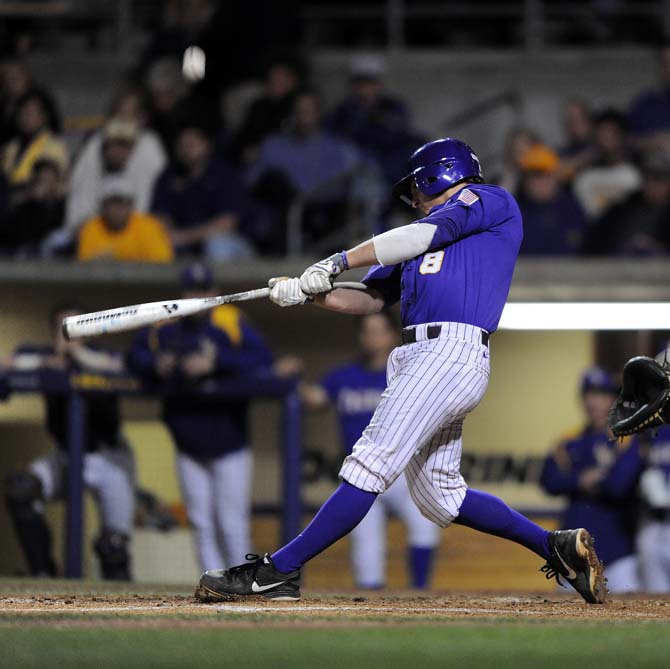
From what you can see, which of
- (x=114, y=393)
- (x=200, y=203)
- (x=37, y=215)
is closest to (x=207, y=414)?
(x=114, y=393)

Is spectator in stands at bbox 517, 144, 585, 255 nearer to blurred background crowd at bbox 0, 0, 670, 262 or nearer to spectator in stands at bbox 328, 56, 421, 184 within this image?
blurred background crowd at bbox 0, 0, 670, 262

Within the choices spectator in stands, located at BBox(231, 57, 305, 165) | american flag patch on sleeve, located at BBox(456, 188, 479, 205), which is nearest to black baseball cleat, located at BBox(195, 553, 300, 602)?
american flag patch on sleeve, located at BBox(456, 188, 479, 205)

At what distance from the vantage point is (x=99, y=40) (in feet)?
38.1

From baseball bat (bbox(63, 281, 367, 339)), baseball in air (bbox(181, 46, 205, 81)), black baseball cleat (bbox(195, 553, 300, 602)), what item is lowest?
black baseball cleat (bbox(195, 553, 300, 602))

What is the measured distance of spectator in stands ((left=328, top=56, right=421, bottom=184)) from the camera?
30.8 ft

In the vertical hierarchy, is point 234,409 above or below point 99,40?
below

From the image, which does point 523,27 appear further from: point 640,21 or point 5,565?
point 5,565

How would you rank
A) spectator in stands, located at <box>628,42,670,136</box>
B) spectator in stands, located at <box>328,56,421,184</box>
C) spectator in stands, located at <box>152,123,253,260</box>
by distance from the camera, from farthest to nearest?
spectator in stands, located at <box>628,42,670,136</box>, spectator in stands, located at <box>328,56,421,184</box>, spectator in stands, located at <box>152,123,253,260</box>

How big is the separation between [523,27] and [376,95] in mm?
2286

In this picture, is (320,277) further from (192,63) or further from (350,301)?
(192,63)

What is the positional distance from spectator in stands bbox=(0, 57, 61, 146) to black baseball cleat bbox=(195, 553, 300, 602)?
6.05m

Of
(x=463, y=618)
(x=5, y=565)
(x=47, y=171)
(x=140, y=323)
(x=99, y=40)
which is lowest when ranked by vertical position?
(x=5, y=565)

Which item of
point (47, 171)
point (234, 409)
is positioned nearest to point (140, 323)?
point (234, 409)

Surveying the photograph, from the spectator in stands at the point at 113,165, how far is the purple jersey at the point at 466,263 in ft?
16.2
